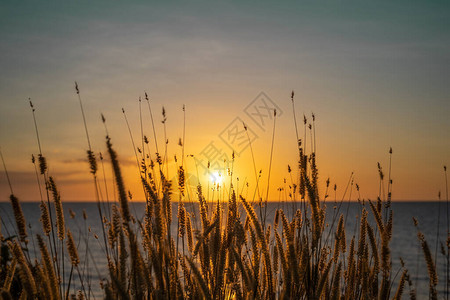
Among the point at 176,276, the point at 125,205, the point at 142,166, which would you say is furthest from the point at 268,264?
the point at 142,166

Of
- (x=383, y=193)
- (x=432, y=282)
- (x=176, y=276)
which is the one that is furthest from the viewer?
(x=383, y=193)

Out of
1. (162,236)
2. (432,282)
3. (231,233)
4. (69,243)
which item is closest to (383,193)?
(432,282)

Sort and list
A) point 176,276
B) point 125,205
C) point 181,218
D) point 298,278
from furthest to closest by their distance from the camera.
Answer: point 181,218
point 176,276
point 298,278
point 125,205

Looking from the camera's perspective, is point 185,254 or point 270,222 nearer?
point 185,254

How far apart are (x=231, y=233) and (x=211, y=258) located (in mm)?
206

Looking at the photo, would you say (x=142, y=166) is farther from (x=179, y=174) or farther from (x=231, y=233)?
(x=231, y=233)

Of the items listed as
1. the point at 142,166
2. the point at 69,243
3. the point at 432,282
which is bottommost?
the point at 432,282

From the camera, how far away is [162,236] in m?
2.34

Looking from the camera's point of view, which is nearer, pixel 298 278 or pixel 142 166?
pixel 298 278

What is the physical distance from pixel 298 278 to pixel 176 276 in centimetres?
70

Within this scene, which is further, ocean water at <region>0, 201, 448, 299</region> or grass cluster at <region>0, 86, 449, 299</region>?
ocean water at <region>0, 201, 448, 299</region>

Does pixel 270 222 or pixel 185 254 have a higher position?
pixel 185 254

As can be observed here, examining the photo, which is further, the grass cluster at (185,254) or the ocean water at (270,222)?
the ocean water at (270,222)

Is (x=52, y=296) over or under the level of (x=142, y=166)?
under
